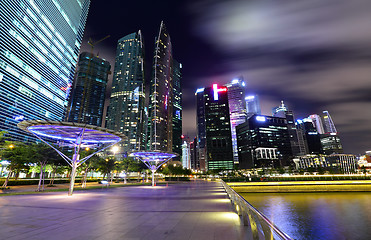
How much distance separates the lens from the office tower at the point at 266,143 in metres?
175

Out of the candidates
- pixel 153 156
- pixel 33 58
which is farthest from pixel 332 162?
pixel 33 58

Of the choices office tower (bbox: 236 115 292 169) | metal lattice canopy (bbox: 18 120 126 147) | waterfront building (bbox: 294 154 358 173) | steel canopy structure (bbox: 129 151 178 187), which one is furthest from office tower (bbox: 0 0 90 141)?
waterfront building (bbox: 294 154 358 173)

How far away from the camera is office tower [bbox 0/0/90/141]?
78.9 metres

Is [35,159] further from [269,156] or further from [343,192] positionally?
[269,156]

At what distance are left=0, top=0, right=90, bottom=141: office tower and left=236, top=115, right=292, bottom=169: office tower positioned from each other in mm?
166244

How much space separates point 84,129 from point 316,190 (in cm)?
6828

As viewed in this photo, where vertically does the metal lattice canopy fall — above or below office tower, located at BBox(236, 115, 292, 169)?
below

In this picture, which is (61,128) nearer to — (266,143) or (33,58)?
(33,58)

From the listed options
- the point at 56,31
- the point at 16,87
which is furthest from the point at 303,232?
the point at 56,31

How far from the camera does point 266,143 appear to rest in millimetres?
179750

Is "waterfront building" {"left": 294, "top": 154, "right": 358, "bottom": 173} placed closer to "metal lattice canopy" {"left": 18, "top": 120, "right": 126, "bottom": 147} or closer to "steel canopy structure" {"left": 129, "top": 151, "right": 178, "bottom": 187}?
"steel canopy structure" {"left": 129, "top": 151, "right": 178, "bottom": 187}

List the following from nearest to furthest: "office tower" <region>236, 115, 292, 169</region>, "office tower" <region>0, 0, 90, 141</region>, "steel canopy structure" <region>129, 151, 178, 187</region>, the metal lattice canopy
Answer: the metal lattice canopy, "steel canopy structure" <region>129, 151, 178, 187</region>, "office tower" <region>0, 0, 90, 141</region>, "office tower" <region>236, 115, 292, 169</region>

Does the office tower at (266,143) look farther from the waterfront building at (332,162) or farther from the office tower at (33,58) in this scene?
the office tower at (33,58)

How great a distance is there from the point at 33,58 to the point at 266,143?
188944mm
